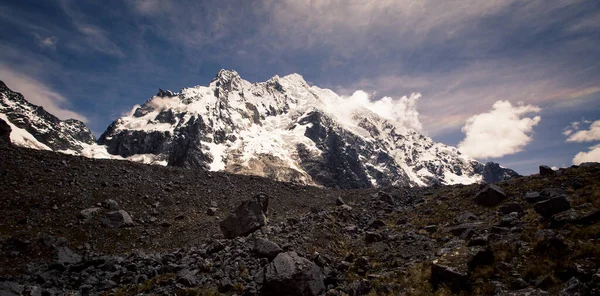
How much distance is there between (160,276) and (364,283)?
1220 centimetres

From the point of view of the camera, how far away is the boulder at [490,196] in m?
26.4

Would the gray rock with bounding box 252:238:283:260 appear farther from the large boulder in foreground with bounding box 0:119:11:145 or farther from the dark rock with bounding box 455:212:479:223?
the large boulder in foreground with bounding box 0:119:11:145

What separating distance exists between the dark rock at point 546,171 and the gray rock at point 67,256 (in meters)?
43.3

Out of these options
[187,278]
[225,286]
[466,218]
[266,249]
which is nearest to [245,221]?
[266,249]

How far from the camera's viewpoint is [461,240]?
18859 mm

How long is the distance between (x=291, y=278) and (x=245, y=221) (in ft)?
39.6

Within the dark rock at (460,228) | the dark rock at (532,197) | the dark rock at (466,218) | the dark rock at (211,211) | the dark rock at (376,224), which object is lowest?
the dark rock at (211,211)

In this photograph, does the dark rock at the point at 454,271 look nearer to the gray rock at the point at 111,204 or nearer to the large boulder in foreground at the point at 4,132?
the gray rock at the point at 111,204

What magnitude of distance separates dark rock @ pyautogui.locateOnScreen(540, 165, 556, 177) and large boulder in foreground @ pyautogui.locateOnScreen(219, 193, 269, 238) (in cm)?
2921

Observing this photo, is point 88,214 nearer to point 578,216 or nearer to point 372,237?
point 372,237

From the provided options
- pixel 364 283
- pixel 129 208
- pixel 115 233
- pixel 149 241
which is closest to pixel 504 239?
pixel 364 283

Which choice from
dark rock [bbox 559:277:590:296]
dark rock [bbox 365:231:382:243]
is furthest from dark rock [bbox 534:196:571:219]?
dark rock [bbox 365:231:382:243]

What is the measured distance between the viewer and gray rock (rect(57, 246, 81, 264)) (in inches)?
834

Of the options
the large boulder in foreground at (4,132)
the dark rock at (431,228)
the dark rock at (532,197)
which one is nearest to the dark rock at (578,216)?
the dark rock at (532,197)
